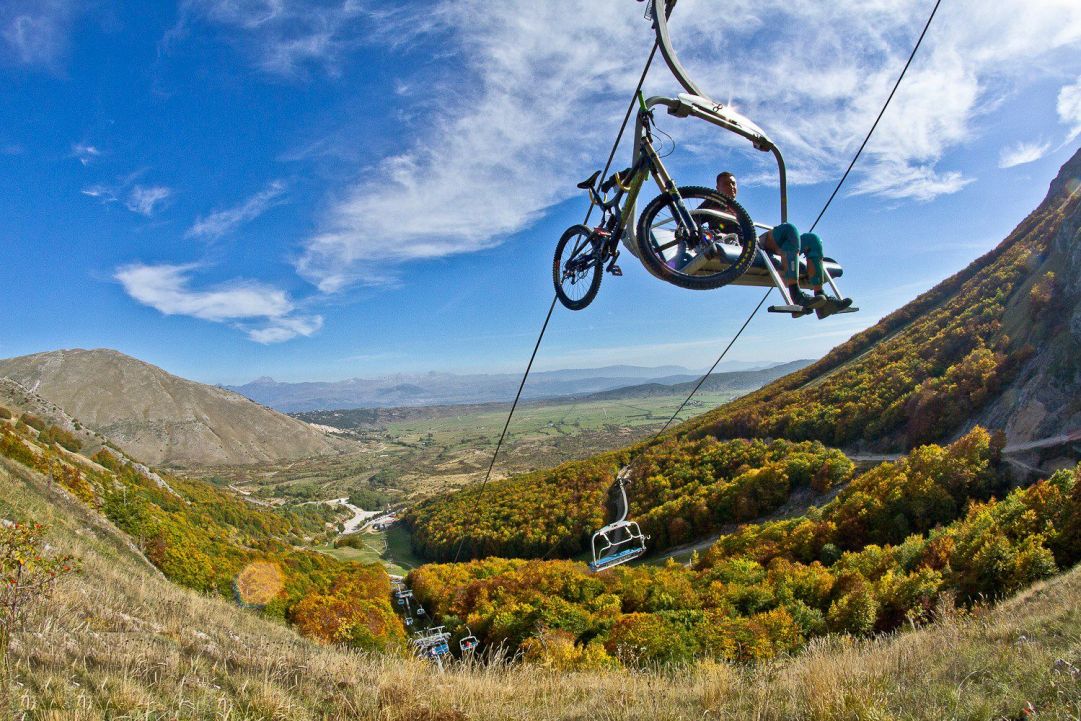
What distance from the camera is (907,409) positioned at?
1415 inches

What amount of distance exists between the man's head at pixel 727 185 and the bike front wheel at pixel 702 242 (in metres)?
0.59

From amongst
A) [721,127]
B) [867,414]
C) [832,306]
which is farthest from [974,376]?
[721,127]

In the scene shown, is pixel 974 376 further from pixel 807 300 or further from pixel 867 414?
pixel 807 300

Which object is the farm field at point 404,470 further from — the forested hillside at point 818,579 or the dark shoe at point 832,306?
the dark shoe at point 832,306

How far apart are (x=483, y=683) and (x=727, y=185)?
799 centimetres

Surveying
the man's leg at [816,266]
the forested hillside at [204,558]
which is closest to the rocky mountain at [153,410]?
the forested hillside at [204,558]

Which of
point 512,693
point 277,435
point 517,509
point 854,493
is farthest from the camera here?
point 277,435

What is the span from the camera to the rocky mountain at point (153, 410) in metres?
144

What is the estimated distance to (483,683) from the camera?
5.91 m

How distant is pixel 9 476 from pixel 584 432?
185 metres

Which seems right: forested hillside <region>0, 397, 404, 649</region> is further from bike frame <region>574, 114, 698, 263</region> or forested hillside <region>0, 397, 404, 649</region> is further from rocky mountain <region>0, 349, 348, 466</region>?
rocky mountain <region>0, 349, 348, 466</region>

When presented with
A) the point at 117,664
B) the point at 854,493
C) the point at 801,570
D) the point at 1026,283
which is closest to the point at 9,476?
the point at 117,664

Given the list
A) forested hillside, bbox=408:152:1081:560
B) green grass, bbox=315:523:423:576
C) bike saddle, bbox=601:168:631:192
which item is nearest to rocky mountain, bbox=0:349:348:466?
green grass, bbox=315:523:423:576

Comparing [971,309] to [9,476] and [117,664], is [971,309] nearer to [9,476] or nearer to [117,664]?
[117,664]
